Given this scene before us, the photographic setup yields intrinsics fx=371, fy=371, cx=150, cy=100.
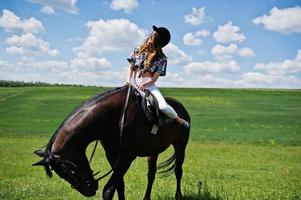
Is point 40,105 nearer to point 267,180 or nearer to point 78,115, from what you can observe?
point 267,180

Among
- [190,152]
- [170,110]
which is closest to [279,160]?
[190,152]

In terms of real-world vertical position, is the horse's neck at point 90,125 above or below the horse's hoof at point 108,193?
above

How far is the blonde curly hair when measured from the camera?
5812 mm

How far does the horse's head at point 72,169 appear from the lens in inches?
180

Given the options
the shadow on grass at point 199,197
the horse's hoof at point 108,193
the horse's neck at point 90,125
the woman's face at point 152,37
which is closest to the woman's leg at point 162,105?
the horse's neck at point 90,125

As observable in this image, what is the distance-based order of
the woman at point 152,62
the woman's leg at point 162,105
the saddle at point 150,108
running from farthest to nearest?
the woman at point 152,62, the woman's leg at point 162,105, the saddle at point 150,108

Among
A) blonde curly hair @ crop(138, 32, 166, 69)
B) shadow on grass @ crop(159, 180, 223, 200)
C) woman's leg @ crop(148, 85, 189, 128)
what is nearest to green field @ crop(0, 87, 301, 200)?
shadow on grass @ crop(159, 180, 223, 200)

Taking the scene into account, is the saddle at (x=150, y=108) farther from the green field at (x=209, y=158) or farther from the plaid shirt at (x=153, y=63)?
the green field at (x=209, y=158)

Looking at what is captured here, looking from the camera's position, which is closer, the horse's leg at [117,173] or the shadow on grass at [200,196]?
the horse's leg at [117,173]

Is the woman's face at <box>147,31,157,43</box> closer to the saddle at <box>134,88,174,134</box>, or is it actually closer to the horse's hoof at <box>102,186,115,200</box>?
the saddle at <box>134,88,174,134</box>

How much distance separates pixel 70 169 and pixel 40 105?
1674 inches

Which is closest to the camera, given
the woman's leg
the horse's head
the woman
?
the horse's head

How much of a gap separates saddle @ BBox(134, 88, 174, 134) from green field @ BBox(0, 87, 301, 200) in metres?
2.47

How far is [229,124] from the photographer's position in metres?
31.7
